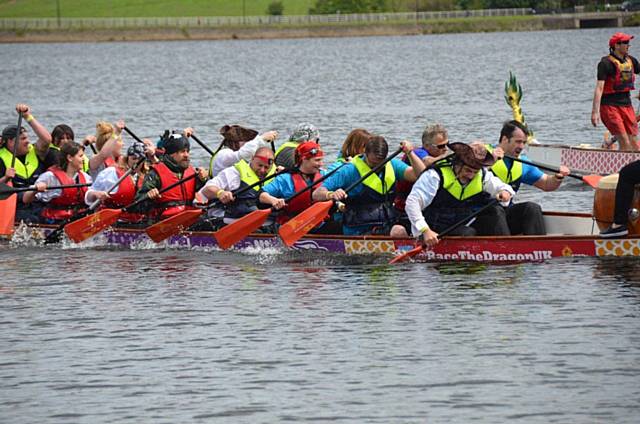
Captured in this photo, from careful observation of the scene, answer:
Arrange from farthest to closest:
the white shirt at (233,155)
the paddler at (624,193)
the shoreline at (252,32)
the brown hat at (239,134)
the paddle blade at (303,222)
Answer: the shoreline at (252,32)
the brown hat at (239,134)
the white shirt at (233,155)
the paddle blade at (303,222)
the paddler at (624,193)

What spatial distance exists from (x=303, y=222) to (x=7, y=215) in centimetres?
504

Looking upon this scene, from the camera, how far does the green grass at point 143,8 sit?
15025cm

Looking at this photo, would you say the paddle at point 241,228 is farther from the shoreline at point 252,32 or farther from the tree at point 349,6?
the tree at point 349,6

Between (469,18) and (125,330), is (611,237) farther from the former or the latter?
(469,18)

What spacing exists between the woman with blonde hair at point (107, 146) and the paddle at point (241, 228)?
272 cm

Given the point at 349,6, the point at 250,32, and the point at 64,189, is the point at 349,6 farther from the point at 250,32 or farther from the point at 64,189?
the point at 64,189

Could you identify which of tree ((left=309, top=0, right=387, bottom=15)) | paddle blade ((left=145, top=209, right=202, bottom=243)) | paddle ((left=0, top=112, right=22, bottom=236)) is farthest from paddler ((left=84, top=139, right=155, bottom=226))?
tree ((left=309, top=0, right=387, bottom=15))

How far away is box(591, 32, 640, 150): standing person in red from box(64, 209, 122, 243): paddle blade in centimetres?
747

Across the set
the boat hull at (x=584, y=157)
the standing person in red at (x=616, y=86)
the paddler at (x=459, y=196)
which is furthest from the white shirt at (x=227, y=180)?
the boat hull at (x=584, y=157)

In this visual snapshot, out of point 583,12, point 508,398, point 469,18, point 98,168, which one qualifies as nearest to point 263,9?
point 469,18

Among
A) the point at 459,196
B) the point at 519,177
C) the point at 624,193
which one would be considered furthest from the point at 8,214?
the point at 624,193

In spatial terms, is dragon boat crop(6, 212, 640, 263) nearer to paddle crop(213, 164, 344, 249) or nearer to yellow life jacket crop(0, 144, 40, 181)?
paddle crop(213, 164, 344, 249)

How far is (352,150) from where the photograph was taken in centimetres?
1672

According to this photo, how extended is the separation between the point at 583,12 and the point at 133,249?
353 feet
